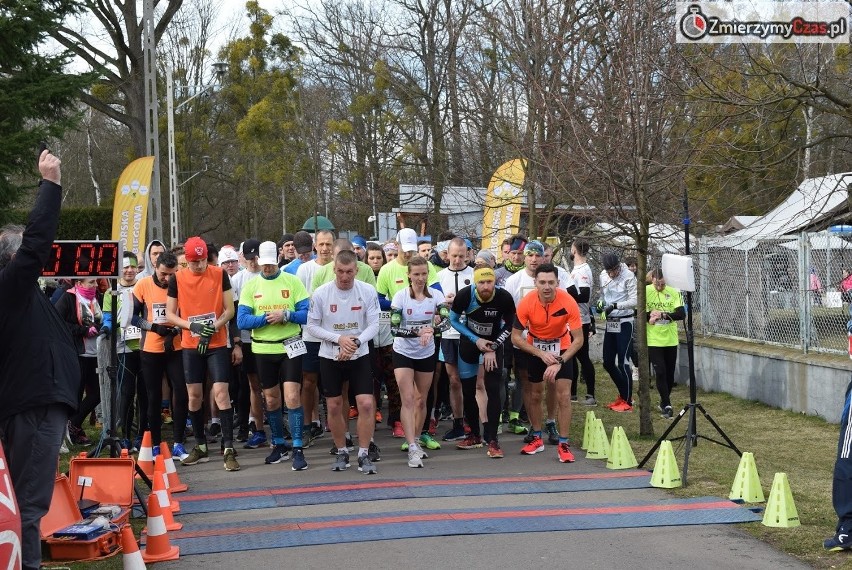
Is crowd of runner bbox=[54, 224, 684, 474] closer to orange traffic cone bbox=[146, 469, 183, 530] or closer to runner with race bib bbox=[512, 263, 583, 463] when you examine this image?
runner with race bib bbox=[512, 263, 583, 463]

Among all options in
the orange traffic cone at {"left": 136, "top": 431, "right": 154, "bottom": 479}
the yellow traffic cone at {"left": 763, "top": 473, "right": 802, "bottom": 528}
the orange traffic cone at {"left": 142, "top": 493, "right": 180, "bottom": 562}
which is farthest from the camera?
the orange traffic cone at {"left": 136, "top": 431, "right": 154, "bottom": 479}

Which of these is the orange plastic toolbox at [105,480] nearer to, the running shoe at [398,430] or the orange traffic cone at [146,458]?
the orange traffic cone at [146,458]

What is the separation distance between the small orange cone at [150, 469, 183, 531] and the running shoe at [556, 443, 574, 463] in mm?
4243

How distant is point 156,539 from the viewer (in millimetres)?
7086

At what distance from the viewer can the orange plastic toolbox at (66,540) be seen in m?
6.89

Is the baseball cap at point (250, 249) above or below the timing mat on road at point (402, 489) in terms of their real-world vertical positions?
above

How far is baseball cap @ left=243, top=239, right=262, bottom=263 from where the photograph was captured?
11984 millimetres

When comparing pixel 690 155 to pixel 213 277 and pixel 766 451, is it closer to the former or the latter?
pixel 766 451

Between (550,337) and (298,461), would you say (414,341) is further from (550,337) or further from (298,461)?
(298,461)

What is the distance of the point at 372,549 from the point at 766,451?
6.24 meters

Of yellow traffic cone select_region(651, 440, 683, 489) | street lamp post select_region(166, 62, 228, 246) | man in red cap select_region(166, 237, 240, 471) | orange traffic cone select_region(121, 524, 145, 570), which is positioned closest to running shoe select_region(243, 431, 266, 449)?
man in red cap select_region(166, 237, 240, 471)

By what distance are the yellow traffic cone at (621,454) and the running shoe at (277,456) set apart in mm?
3416

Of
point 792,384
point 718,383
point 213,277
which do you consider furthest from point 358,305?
point 718,383

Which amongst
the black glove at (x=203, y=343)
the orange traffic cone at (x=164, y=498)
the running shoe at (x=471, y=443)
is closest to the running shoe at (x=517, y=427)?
the running shoe at (x=471, y=443)
